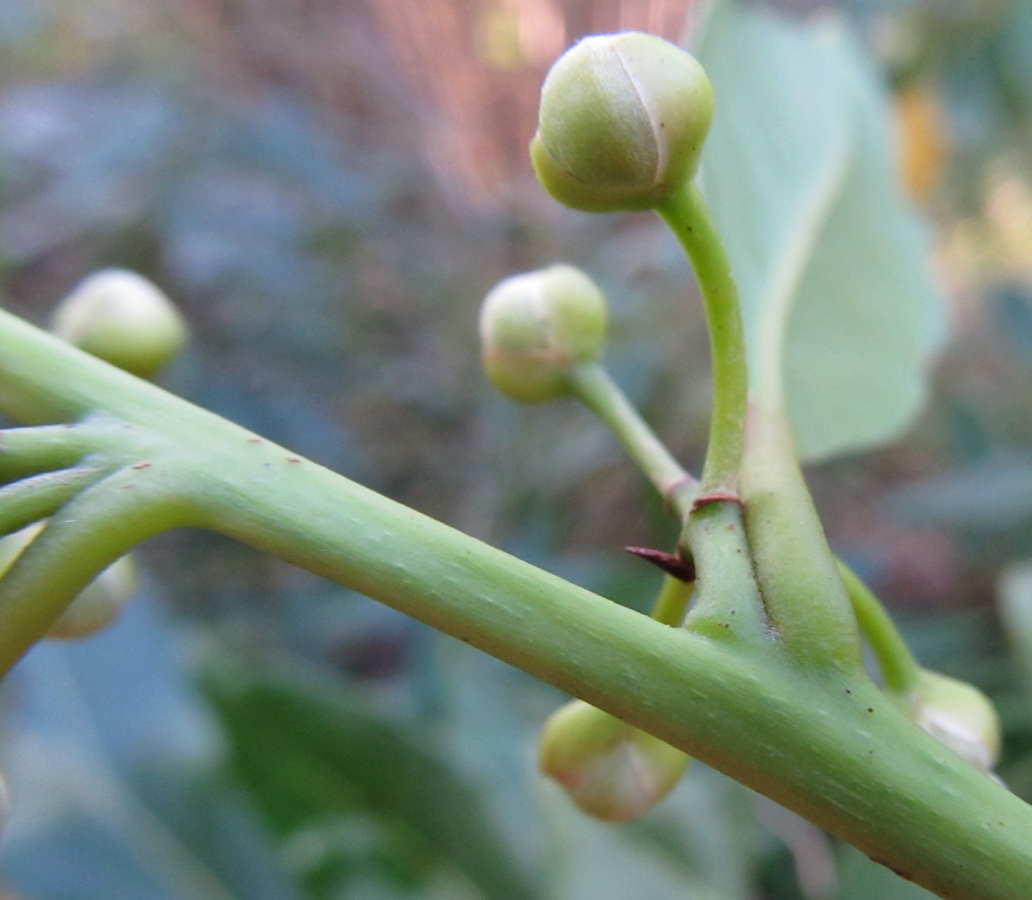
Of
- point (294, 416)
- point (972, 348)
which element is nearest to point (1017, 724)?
point (294, 416)

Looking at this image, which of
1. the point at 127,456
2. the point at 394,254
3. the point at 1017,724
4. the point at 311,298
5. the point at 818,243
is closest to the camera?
the point at 127,456

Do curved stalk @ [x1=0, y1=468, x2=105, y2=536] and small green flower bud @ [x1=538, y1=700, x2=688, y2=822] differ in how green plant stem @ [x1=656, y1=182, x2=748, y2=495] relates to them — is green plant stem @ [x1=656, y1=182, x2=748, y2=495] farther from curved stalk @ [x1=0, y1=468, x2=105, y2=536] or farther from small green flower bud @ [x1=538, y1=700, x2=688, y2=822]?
curved stalk @ [x1=0, y1=468, x2=105, y2=536]

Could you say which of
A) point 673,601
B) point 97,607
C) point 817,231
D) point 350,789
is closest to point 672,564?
point 673,601

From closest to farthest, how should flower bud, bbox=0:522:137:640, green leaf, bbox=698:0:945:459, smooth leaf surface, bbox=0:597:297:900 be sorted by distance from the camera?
flower bud, bbox=0:522:137:640, green leaf, bbox=698:0:945:459, smooth leaf surface, bbox=0:597:297:900

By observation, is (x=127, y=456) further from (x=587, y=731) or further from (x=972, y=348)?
(x=972, y=348)

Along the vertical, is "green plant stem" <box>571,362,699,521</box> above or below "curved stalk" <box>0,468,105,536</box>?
above

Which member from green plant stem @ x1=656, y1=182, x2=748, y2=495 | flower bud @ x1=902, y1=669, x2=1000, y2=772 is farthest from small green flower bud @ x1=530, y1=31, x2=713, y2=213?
flower bud @ x1=902, y1=669, x2=1000, y2=772

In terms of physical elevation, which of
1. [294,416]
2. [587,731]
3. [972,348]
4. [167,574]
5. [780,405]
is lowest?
[167,574]
